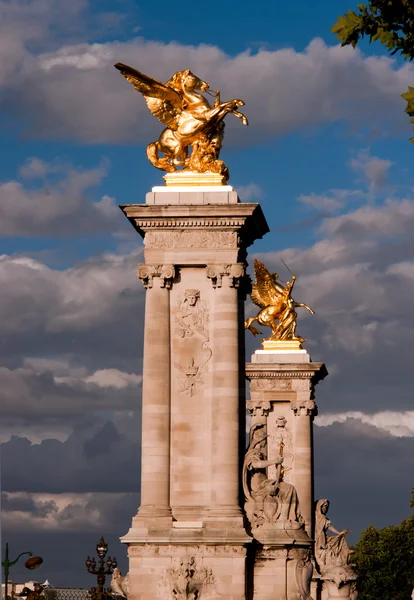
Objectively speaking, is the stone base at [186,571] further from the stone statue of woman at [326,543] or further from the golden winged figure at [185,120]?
the stone statue of woman at [326,543]

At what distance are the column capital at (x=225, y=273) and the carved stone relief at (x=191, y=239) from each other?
2.03 feet

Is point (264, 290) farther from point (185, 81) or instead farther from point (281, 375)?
point (185, 81)

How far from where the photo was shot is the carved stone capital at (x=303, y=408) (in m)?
76.5

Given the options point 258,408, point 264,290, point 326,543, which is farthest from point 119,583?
point 264,290

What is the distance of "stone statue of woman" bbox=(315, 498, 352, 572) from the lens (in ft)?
238

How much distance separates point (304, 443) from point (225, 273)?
25.2 metres

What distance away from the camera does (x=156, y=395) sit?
52094mm

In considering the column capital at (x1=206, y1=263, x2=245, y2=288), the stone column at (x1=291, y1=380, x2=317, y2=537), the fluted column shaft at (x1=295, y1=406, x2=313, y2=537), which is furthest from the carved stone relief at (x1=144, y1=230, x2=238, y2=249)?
the stone column at (x1=291, y1=380, x2=317, y2=537)

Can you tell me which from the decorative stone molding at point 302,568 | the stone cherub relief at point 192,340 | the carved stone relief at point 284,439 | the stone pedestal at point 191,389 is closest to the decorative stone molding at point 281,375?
the carved stone relief at point 284,439

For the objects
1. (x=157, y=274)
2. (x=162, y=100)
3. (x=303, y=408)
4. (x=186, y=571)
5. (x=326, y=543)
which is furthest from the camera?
(x=303, y=408)

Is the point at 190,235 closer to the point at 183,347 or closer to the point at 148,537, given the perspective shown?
the point at 183,347

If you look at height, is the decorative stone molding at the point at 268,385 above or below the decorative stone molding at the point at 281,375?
below

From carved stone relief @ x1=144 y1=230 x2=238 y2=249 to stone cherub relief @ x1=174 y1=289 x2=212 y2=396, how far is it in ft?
A: 4.53

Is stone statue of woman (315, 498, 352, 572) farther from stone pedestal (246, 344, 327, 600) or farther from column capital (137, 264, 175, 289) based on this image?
column capital (137, 264, 175, 289)
